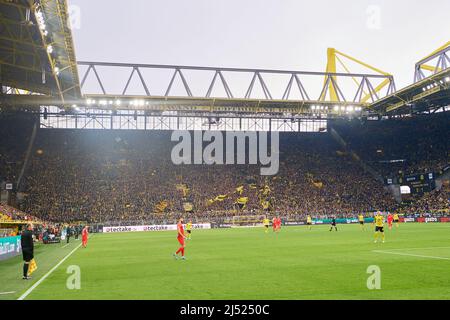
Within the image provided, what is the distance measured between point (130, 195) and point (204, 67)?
23.6 m

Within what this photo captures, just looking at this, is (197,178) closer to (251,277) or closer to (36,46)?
(36,46)

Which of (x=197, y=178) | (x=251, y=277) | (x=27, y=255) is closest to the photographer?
(x=251, y=277)

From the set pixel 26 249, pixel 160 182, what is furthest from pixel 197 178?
pixel 26 249

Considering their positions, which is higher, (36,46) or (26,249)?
(36,46)

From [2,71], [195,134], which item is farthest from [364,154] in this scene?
[2,71]

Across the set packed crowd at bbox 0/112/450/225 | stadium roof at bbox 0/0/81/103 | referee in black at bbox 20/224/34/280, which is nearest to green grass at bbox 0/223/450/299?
referee in black at bbox 20/224/34/280

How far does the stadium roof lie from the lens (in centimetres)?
2909

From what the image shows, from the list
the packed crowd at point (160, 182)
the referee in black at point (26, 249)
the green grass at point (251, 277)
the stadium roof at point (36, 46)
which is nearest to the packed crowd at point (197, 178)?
the packed crowd at point (160, 182)

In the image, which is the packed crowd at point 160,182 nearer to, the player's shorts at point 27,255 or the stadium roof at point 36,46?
the stadium roof at point 36,46

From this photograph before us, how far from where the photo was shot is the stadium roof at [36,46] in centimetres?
2909

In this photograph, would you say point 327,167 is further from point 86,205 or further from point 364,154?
point 86,205

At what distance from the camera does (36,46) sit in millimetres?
34188

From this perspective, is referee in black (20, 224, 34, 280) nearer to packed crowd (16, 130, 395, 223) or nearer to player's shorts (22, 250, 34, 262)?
player's shorts (22, 250, 34, 262)

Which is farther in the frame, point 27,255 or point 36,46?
point 36,46
